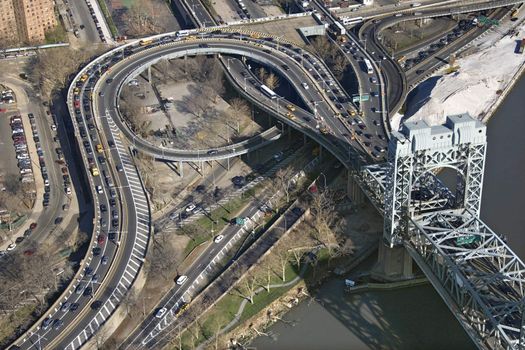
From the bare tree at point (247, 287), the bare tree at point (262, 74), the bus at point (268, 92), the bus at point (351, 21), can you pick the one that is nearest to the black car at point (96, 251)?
the bare tree at point (247, 287)

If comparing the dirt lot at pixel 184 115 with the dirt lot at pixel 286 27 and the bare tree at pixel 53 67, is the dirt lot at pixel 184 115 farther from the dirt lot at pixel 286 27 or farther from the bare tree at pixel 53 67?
A: the dirt lot at pixel 286 27

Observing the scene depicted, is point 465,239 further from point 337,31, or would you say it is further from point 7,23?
point 7,23

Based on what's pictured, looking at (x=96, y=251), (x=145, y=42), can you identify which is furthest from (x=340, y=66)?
(x=96, y=251)

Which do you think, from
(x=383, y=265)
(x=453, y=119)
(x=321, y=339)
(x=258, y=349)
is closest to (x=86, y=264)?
(x=258, y=349)

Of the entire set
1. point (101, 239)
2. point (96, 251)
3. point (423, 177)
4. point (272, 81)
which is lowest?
point (96, 251)

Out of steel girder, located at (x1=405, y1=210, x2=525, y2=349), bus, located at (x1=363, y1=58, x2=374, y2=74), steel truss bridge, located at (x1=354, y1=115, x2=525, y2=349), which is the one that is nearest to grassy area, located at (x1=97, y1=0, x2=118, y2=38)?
bus, located at (x1=363, y1=58, x2=374, y2=74)
